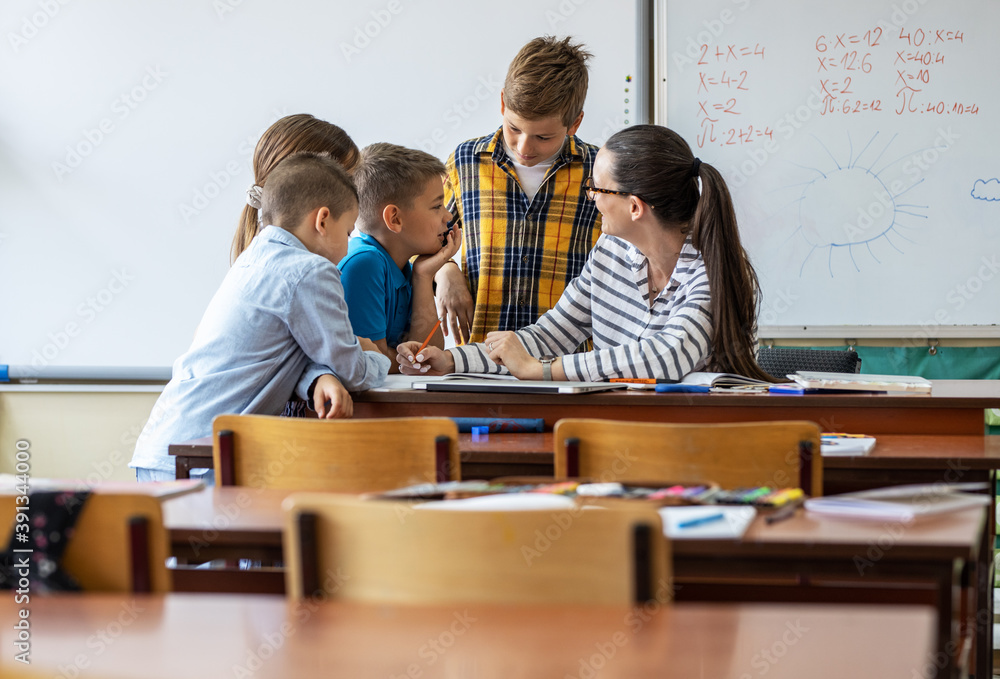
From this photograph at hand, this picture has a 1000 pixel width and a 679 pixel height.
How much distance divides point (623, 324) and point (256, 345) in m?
0.94

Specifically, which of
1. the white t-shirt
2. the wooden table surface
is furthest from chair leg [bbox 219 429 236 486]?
the white t-shirt

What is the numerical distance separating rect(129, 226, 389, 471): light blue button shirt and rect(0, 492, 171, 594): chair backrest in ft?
3.16

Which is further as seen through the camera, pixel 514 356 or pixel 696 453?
pixel 514 356

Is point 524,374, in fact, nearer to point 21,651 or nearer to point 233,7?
point 21,651

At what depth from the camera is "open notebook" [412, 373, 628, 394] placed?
1.95m

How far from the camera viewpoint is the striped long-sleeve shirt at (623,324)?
217cm

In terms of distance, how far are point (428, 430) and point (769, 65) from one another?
2.29 m

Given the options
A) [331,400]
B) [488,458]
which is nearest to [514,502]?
[488,458]

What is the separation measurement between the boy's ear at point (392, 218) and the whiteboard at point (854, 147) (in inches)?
48.5

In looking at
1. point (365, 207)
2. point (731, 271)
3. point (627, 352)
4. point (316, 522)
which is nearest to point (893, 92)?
point (731, 271)

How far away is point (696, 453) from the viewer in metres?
1.43

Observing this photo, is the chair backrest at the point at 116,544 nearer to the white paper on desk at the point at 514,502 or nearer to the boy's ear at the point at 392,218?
the white paper on desk at the point at 514,502

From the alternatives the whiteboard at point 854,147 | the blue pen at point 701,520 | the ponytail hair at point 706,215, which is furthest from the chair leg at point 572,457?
the whiteboard at point 854,147

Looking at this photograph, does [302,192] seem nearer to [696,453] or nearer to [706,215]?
[706,215]
